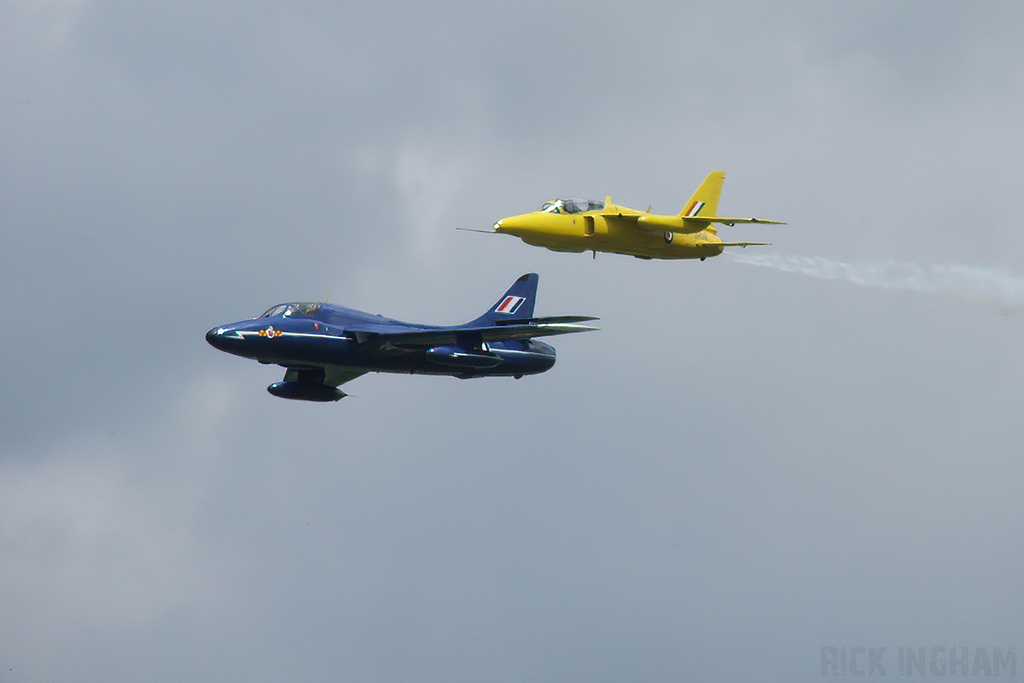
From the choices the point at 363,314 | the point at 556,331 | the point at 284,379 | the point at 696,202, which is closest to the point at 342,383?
the point at 284,379

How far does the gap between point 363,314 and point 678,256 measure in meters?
16.5

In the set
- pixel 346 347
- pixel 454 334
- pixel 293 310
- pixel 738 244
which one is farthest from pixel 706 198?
pixel 293 310

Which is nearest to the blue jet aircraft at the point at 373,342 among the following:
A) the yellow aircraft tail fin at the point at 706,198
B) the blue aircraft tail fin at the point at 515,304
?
the blue aircraft tail fin at the point at 515,304

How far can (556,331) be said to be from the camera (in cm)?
6469

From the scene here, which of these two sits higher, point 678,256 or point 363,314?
point 678,256

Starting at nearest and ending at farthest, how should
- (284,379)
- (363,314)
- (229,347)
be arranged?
(229,347) < (363,314) < (284,379)

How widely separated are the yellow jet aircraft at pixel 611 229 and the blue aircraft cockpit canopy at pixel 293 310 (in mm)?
9517

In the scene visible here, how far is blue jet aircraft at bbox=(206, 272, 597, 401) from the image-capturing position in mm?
62844

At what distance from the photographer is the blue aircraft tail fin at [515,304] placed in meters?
72.2

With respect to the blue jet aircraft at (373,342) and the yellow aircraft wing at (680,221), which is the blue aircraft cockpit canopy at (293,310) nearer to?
the blue jet aircraft at (373,342)

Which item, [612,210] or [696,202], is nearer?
[612,210]

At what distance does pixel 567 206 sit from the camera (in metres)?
68.4

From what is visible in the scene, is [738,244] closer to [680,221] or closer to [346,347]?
[680,221]

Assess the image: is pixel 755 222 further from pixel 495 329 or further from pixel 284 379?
pixel 284 379
